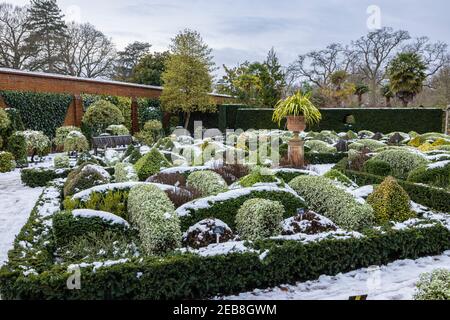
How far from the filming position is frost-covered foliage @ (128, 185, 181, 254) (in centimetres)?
366

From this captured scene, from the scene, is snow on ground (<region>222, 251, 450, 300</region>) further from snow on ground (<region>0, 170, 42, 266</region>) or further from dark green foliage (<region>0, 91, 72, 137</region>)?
dark green foliage (<region>0, 91, 72, 137</region>)

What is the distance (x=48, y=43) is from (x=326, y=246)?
27.3 meters

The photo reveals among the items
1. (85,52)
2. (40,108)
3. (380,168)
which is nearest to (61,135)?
(40,108)

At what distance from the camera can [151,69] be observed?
26.2 m

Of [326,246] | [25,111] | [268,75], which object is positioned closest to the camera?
[326,246]

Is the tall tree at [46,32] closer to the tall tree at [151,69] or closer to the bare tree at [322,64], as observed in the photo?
the tall tree at [151,69]

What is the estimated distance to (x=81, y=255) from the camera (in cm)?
378

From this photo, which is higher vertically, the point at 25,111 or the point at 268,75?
the point at 268,75

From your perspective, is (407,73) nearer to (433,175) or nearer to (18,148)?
(433,175)

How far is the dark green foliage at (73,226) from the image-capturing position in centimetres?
396

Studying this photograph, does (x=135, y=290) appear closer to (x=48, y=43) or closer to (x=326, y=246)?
(x=326, y=246)

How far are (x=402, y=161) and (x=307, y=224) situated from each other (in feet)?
14.9

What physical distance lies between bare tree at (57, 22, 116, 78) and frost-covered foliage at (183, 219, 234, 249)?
26.5 metres

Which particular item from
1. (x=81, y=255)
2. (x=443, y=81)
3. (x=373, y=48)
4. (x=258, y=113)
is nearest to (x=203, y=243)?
(x=81, y=255)
